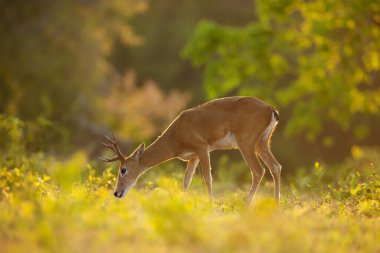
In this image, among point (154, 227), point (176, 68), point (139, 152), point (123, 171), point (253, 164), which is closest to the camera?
point (154, 227)

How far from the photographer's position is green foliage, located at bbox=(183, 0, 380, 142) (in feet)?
66.9

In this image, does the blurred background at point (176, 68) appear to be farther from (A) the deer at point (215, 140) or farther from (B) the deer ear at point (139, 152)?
(A) the deer at point (215, 140)

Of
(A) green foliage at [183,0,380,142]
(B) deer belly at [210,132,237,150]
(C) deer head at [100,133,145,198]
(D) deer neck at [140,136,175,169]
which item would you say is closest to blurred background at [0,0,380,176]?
(A) green foliage at [183,0,380,142]

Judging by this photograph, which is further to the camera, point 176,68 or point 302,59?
point 176,68

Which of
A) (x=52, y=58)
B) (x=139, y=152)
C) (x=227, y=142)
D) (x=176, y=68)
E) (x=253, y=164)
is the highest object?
(x=52, y=58)

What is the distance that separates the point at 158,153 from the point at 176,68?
98.4 feet

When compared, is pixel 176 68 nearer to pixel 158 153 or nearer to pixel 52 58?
pixel 52 58

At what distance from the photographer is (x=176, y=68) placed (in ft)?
136

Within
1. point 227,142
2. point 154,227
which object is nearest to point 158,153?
point 227,142

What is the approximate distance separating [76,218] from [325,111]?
52.5 feet

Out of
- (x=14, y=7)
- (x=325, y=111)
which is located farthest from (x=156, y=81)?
(x=325, y=111)

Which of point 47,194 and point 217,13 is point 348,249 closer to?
point 47,194

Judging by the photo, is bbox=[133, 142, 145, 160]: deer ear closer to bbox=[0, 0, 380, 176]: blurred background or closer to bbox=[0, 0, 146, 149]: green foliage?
bbox=[0, 0, 380, 176]: blurred background

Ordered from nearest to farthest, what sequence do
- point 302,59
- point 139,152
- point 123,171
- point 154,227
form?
point 154,227 < point 123,171 < point 139,152 < point 302,59
